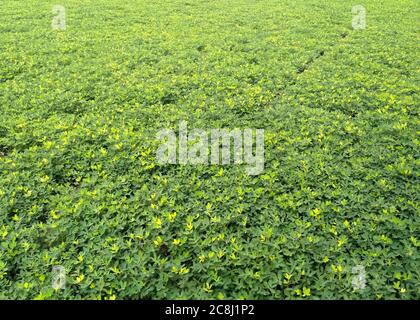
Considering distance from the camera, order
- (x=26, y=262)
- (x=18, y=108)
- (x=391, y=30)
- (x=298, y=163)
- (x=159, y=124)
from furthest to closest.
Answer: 1. (x=391, y=30)
2. (x=18, y=108)
3. (x=159, y=124)
4. (x=298, y=163)
5. (x=26, y=262)

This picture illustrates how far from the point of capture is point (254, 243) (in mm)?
3830

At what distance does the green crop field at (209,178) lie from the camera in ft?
11.5

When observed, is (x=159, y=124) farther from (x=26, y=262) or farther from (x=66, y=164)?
(x=26, y=262)

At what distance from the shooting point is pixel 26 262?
12.0 feet

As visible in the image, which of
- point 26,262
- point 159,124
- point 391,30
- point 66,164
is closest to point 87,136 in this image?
point 66,164

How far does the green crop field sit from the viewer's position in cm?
350

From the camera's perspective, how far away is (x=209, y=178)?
4910 millimetres

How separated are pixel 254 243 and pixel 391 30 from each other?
11.4m

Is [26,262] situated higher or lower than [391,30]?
lower
